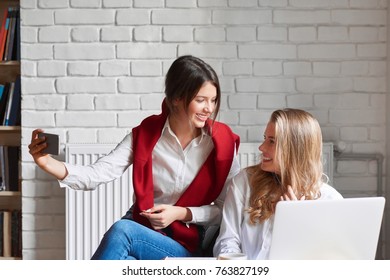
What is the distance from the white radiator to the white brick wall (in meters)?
0.10

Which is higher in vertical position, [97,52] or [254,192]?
[97,52]

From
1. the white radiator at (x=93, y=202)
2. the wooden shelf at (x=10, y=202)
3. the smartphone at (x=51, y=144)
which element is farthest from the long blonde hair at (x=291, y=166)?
the wooden shelf at (x=10, y=202)

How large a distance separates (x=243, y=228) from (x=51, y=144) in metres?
0.61

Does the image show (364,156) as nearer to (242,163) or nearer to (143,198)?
(242,163)

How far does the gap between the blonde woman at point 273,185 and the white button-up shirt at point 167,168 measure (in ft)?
0.49

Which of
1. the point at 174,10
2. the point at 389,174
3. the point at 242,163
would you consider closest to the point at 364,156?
the point at 389,174

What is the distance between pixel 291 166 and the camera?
75.2 inches

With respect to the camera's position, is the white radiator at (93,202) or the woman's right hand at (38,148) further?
the white radiator at (93,202)

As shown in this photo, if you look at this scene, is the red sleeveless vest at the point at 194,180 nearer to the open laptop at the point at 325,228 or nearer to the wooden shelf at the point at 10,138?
the open laptop at the point at 325,228

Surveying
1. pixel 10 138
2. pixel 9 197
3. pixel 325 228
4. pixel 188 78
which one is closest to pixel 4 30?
pixel 10 138

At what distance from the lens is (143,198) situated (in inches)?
79.8

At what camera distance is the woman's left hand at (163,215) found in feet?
6.38

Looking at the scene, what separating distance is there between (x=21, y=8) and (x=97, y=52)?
0.40 metres
